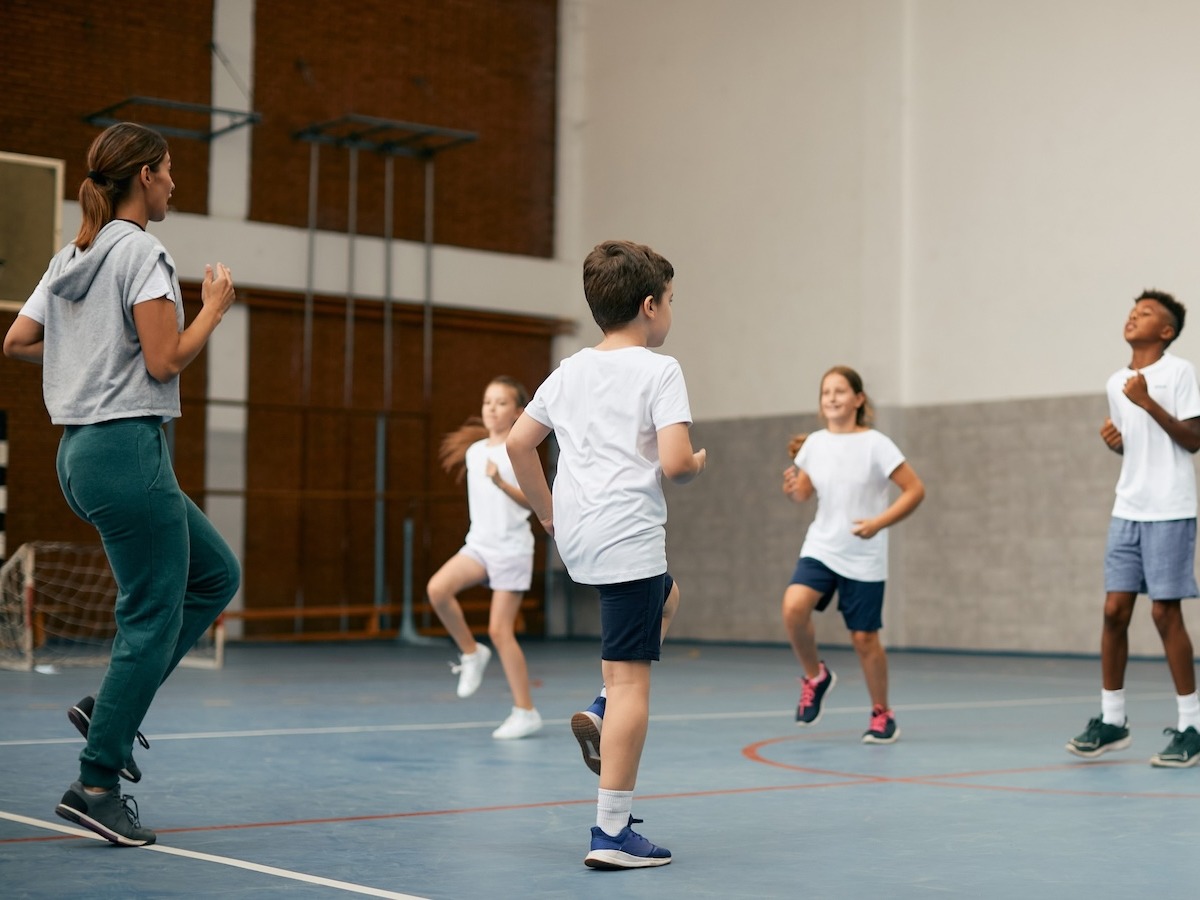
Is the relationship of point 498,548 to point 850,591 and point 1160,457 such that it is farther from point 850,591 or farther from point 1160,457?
point 1160,457

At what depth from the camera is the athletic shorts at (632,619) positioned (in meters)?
3.87

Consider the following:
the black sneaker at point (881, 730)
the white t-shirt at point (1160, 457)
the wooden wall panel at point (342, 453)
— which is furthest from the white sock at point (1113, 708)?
the wooden wall panel at point (342, 453)

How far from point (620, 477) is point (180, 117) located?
1288cm

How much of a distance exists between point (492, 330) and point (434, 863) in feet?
45.9

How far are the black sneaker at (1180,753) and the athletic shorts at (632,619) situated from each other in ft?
9.33

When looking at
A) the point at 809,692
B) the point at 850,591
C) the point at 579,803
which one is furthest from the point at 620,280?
the point at 809,692

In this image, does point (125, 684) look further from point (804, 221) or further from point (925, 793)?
point (804, 221)

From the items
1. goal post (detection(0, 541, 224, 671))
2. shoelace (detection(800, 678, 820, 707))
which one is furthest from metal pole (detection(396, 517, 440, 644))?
shoelace (detection(800, 678, 820, 707))

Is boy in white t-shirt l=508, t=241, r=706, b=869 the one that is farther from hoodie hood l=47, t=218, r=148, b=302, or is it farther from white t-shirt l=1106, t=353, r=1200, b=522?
white t-shirt l=1106, t=353, r=1200, b=522

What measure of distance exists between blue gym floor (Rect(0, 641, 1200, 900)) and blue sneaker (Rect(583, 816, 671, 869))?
0.04 m

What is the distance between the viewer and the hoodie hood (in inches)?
158

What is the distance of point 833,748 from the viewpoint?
6.63 meters

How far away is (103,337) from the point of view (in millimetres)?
3982

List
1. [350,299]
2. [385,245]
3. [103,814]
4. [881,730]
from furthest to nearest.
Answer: [385,245] < [350,299] < [881,730] < [103,814]
